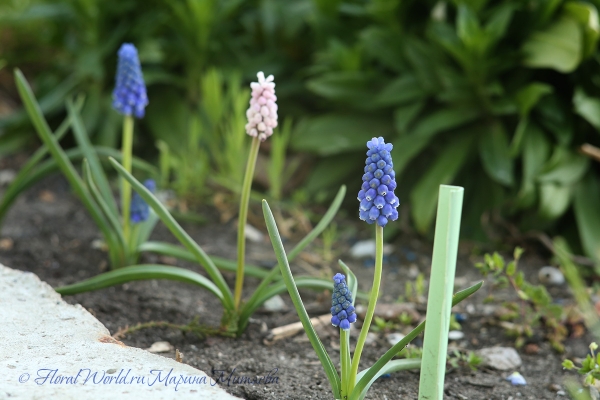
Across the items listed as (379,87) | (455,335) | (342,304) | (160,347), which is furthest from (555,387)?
(379,87)

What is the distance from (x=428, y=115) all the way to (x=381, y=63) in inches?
15.5

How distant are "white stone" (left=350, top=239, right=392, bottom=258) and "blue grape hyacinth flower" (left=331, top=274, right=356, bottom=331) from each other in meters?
1.57

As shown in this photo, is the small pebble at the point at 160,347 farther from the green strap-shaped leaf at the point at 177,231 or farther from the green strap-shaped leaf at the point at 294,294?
the green strap-shaped leaf at the point at 294,294

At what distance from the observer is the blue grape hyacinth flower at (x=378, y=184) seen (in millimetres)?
1448

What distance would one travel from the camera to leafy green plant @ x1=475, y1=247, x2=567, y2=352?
2.21 metres

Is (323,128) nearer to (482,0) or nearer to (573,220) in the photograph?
(482,0)

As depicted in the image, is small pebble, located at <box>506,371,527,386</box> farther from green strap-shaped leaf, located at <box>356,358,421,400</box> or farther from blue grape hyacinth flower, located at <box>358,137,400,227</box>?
blue grape hyacinth flower, located at <box>358,137,400,227</box>

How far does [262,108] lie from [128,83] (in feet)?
2.27

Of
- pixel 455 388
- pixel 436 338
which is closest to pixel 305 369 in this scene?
pixel 455 388

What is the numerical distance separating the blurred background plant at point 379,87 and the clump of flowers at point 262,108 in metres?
1.39

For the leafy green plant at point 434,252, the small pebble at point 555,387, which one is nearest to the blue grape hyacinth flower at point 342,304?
the leafy green plant at point 434,252

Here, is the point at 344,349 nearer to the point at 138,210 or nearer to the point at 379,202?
the point at 379,202

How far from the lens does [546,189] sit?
301 cm

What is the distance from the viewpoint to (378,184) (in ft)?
4.80
